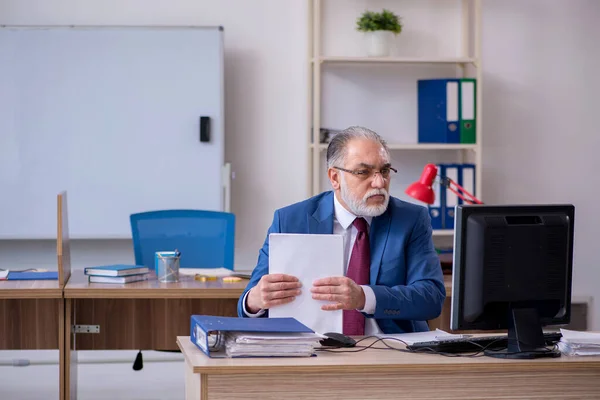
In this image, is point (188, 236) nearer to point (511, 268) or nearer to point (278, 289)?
point (278, 289)

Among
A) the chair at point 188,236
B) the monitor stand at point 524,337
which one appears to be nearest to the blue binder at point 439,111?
the chair at point 188,236

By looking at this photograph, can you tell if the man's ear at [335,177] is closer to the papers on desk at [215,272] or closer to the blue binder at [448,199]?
the papers on desk at [215,272]

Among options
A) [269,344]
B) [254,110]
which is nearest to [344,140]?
[269,344]

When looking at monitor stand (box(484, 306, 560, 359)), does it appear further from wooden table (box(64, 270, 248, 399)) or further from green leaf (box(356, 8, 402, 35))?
green leaf (box(356, 8, 402, 35))

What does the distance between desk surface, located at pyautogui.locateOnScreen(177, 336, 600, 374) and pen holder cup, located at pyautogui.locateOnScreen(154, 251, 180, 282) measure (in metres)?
1.23

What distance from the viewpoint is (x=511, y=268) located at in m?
2.05

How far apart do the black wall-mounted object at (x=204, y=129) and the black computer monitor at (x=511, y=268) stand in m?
2.78

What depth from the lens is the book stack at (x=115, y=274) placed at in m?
3.23

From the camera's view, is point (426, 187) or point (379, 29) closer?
point (426, 187)

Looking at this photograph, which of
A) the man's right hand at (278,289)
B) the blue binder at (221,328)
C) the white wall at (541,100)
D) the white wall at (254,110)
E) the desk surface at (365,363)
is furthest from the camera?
the white wall at (541,100)

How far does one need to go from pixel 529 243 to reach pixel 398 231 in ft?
1.81

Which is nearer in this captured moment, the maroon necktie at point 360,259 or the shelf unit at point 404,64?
the maroon necktie at point 360,259

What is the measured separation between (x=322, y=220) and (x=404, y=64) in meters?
2.51

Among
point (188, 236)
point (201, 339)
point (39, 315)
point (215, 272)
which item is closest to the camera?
point (201, 339)
